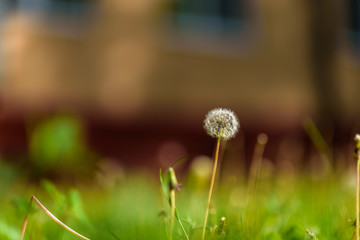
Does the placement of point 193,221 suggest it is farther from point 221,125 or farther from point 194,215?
point 194,215

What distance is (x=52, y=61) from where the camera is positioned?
6289mm

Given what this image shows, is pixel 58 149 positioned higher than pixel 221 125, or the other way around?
pixel 221 125

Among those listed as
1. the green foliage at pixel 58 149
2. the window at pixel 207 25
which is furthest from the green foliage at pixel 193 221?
the window at pixel 207 25

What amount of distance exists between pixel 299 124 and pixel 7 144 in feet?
11.9

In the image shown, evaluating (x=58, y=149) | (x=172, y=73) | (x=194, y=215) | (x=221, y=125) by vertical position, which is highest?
(x=221, y=125)

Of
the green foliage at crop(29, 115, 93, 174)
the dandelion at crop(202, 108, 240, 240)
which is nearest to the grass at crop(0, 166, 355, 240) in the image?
the dandelion at crop(202, 108, 240, 240)

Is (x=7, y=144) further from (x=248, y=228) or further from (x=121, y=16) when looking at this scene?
(x=248, y=228)

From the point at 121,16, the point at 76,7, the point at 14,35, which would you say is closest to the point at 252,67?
the point at 121,16

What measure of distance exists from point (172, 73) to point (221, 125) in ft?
20.1

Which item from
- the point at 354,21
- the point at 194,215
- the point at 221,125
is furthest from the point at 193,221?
the point at 354,21

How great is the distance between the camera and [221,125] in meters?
0.81

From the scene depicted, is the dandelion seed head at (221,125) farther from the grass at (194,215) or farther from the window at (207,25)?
the window at (207,25)

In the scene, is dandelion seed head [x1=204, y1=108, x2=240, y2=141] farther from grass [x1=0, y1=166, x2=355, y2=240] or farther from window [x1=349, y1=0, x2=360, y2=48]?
window [x1=349, y1=0, x2=360, y2=48]

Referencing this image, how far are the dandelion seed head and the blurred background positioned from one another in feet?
14.6
